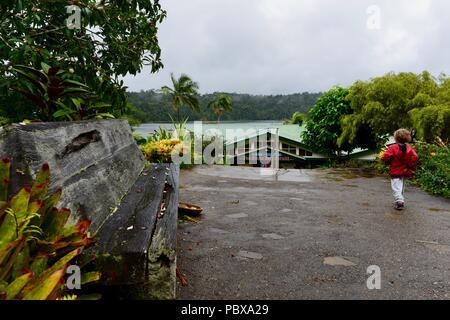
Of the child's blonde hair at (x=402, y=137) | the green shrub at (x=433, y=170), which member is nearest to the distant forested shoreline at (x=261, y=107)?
the green shrub at (x=433, y=170)

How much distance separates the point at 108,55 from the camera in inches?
198

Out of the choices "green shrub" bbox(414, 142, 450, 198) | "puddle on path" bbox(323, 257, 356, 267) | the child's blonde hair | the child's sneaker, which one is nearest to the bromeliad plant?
"puddle on path" bbox(323, 257, 356, 267)

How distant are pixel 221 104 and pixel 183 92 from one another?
825 cm

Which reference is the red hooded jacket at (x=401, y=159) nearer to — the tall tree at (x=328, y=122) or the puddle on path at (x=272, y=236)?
the puddle on path at (x=272, y=236)

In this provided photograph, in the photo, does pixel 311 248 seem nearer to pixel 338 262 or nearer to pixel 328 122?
pixel 338 262

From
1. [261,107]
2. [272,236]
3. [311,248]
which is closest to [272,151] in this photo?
[272,236]

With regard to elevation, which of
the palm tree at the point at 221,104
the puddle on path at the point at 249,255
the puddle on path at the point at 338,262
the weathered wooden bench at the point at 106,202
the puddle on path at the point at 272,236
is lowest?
the puddle on path at the point at 272,236

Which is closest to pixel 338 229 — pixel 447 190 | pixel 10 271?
pixel 10 271

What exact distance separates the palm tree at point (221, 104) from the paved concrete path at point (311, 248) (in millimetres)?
46202

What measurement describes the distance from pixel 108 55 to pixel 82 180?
3.29 meters

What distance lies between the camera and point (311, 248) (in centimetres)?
368

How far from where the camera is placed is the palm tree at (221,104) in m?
52.4

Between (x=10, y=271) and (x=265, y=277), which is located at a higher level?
(x=10, y=271)

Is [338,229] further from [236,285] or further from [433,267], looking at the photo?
[236,285]
